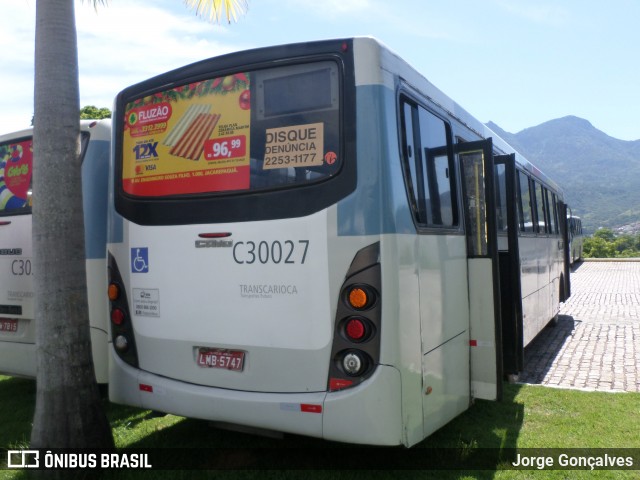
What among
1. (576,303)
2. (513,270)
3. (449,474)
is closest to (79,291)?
(449,474)

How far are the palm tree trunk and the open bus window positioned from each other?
22.7 inches

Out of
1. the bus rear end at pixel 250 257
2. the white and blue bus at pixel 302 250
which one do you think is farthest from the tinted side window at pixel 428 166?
the bus rear end at pixel 250 257

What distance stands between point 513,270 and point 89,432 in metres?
3.88

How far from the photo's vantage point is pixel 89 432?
462 cm

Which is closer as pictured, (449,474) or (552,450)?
(449,474)

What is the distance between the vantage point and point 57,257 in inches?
180

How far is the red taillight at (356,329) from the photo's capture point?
3955 millimetres

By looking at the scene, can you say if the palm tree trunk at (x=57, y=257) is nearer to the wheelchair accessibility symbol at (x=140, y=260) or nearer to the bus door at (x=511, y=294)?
the wheelchair accessibility symbol at (x=140, y=260)

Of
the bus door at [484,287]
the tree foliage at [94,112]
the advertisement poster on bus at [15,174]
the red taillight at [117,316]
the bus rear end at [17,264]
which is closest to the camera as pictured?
the red taillight at [117,316]

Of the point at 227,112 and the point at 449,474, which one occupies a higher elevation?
the point at 227,112

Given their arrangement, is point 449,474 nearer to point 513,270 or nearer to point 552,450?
point 552,450

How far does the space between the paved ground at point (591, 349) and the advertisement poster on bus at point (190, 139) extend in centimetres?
502

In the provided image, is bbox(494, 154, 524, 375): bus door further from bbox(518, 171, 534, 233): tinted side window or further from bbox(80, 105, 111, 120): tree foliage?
bbox(80, 105, 111, 120): tree foliage

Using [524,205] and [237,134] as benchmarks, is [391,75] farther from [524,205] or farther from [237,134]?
[524,205]
